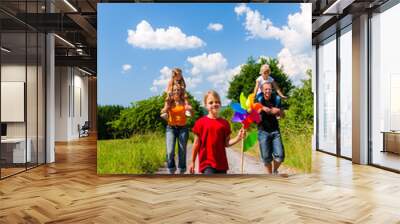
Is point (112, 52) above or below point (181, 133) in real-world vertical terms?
above

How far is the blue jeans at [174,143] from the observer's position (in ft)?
22.1

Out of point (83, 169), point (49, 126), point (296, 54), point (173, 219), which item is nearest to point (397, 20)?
point (296, 54)

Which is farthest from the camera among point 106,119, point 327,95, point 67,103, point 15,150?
point 67,103

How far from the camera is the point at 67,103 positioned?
1648cm

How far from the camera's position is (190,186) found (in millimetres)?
6023

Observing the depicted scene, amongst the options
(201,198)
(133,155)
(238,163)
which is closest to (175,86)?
(133,155)

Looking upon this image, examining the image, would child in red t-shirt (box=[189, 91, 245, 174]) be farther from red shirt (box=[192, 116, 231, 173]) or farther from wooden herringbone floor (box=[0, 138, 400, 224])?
wooden herringbone floor (box=[0, 138, 400, 224])

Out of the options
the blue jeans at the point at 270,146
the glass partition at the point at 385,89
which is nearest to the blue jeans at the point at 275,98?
the blue jeans at the point at 270,146

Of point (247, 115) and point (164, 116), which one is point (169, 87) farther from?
point (247, 115)

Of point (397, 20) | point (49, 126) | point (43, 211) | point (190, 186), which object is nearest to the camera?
point (43, 211)

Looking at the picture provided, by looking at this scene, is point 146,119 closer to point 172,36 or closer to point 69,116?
point 172,36

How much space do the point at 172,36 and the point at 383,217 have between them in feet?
13.7

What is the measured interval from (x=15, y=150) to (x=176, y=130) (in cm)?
283

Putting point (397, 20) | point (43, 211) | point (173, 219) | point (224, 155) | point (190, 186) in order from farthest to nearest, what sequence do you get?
point (397, 20), point (224, 155), point (190, 186), point (43, 211), point (173, 219)
